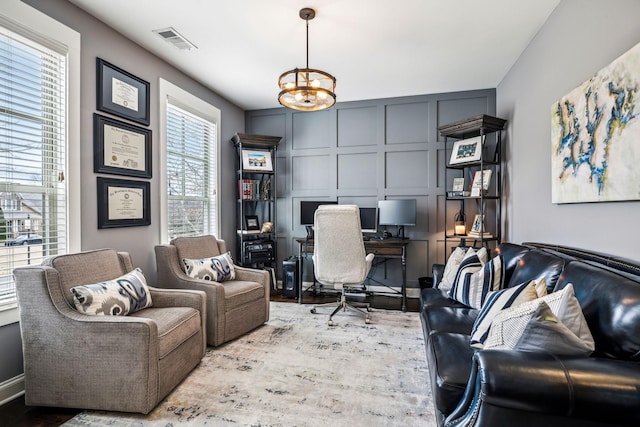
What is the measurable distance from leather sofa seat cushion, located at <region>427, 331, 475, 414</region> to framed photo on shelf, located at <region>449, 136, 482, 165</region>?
2600mm

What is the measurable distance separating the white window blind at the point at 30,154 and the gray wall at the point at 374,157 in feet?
9.35

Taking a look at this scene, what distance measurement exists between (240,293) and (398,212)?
2.24m

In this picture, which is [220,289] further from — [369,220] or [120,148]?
[369,220]

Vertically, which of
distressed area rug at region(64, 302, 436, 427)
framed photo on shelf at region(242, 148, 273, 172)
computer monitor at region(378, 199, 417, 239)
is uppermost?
framed photo on shelf at region(242, 148, 273, 172)

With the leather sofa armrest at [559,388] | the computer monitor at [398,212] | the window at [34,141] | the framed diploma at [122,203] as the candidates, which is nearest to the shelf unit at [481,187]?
the computer monitor at [398,212]

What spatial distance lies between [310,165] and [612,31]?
347cm

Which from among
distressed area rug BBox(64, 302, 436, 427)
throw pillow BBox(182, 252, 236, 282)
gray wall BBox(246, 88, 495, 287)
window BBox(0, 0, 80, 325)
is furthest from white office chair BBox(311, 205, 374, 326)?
window BBox(0, 0, 80, 325)

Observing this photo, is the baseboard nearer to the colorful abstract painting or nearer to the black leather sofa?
the black leather sofa

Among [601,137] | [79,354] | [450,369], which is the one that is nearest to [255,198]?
[79,354]

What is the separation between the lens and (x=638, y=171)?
154 cm

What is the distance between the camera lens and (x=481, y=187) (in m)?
3.61

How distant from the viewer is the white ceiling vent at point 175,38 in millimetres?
2809

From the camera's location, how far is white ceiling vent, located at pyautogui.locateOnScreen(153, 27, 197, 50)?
281 centimetres

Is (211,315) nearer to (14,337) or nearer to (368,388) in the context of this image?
(14,337)
